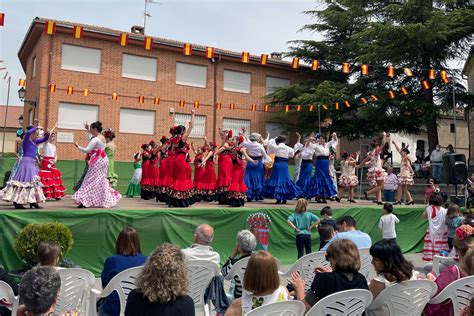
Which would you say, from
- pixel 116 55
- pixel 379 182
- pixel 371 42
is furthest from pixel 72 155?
pixel 371 42

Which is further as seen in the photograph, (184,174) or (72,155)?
(72,155)

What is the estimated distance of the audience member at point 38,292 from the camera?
2.60 m

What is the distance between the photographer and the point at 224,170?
10.2m

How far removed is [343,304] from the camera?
10.9 feet

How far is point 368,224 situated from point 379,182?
2.02 meters

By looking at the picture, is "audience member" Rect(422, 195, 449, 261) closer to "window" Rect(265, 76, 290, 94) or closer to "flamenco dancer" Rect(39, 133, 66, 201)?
"flamenco dancer" Rect(39, 133, 66, 201)

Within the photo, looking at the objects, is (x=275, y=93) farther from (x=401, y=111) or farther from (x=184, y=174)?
(x=184, y=174)

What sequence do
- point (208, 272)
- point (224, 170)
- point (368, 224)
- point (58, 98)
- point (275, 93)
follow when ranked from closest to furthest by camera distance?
point (208, 272) → point (224, 170) → point (368, 224) → point (58, 98) → point (275, 93)

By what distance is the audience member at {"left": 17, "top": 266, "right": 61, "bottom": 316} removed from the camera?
8.52 feet

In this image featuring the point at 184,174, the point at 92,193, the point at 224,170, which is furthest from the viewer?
the point at 224,170

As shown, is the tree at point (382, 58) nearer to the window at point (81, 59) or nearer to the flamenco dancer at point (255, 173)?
the window at point (81, 59)

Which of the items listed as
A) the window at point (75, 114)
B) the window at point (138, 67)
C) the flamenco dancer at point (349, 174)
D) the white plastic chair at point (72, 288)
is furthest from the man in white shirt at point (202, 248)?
the window at point (138, 67)

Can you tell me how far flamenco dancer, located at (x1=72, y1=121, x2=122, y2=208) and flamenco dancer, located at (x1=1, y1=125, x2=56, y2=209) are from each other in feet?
2.40

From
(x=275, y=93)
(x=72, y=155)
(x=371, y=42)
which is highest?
(x=371, y=42)
